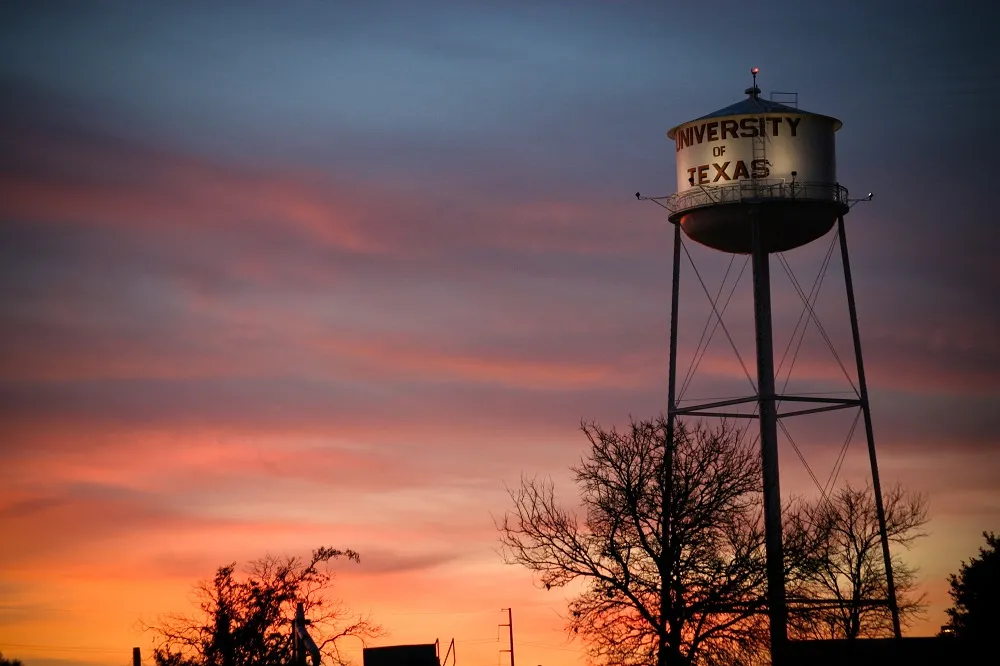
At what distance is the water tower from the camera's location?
179 feet

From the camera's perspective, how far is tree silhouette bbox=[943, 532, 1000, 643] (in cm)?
6338

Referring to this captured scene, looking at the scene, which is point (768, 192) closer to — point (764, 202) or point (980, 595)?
point (764, 202)

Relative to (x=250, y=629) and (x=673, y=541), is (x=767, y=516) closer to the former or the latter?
(x=673, y=541)

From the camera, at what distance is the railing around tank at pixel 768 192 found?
54.7m

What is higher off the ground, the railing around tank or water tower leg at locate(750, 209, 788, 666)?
the railing around tank

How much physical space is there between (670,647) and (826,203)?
15607 mm

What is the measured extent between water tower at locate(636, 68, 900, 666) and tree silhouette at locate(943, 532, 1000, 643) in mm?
9818

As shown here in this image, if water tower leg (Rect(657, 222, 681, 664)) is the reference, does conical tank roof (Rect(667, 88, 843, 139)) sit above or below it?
above

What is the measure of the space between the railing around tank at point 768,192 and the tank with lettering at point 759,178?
3 centimetres

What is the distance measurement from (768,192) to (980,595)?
21.3 m

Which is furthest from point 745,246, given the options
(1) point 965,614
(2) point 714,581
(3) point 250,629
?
(1) point 965,614

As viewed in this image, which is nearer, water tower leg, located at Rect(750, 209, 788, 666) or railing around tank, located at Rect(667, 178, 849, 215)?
water tower leg, located at Rect(750, 209, 788, 666)

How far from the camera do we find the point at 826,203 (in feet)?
180

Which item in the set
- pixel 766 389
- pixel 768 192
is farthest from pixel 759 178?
pixel 766 389
